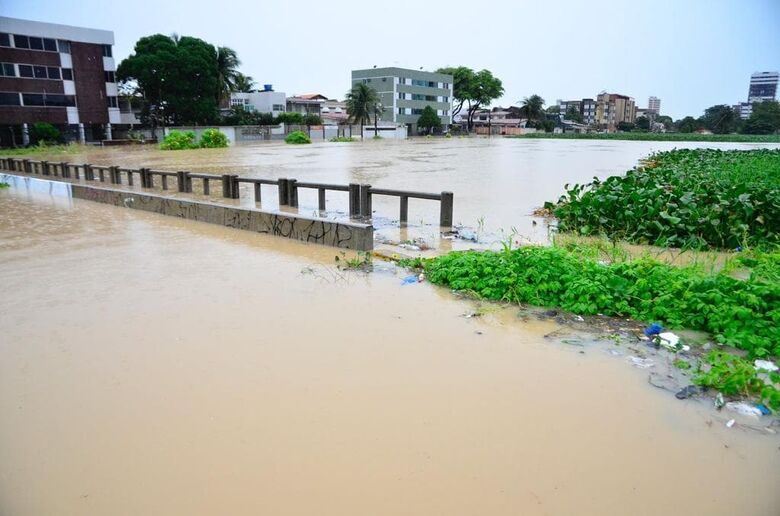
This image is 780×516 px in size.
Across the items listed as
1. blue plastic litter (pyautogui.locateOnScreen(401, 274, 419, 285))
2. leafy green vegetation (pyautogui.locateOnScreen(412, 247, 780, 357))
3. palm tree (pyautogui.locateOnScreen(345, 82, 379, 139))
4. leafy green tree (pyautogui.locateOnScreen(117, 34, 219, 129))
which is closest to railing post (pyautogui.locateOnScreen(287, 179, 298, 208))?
blue plastic litter (pyautogui.locateOnScreen(401, 274, 419, 285))

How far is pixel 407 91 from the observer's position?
8850 cm

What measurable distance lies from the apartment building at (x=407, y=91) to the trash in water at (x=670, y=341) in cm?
8336

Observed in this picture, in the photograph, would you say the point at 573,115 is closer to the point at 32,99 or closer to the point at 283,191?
the point at 32,99

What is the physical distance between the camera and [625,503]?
3.07 meters

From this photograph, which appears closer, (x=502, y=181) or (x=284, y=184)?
(x=284, y=184)

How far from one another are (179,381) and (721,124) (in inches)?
4180

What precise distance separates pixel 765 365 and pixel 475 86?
97.3m

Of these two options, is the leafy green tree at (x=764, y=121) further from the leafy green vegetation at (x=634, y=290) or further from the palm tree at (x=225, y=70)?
the leafy green vegetation at (x=634, y=290)

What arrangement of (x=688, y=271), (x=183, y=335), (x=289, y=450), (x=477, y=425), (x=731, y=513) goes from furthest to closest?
(x=688, y=271)
(x=183, y=335)
(x=477, y=425)
(x=289, y=450)
(x=731, y=513)

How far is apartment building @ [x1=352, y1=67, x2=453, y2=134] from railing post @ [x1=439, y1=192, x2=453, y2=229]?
7746 cm

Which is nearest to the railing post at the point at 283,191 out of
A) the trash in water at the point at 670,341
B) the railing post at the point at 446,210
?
the railing post at the point at 446,210

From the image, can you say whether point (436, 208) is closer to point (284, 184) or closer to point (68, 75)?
point (284, 184)

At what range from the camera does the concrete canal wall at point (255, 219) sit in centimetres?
870

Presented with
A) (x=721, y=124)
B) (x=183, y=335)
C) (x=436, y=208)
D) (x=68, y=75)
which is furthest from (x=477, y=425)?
(x=721, y=124)
